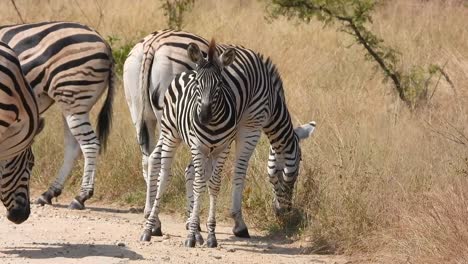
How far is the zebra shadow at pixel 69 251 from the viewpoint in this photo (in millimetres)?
7664

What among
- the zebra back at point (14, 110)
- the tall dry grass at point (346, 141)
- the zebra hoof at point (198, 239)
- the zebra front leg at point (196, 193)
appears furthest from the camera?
the zebra hoof at point (198, 239)

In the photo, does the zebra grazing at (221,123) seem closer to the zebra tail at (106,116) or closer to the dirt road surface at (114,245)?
the dirt road surface at (114,245)

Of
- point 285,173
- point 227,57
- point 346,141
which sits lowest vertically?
point 285,173

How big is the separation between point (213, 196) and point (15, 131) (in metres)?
1.78

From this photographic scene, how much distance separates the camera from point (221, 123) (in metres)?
8.26

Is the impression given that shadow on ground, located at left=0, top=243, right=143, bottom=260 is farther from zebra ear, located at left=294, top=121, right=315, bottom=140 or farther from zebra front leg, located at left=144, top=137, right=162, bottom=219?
zebra ear, located at left=294, top=121, right=315, bottom=140

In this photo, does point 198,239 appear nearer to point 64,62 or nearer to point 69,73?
point 69,73

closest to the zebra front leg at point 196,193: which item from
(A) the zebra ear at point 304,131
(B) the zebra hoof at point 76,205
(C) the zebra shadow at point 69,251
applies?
(C) the zebra shadow at point 69,251

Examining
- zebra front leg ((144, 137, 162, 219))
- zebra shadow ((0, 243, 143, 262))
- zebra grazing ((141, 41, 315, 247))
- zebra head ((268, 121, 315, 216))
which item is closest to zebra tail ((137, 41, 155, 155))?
zebra grazing ((141, 41, 315, 247))

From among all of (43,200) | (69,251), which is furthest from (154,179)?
(43,200)

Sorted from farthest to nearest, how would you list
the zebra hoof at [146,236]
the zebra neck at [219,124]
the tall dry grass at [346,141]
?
the zebra hoof at [146,236] < the zebra neck at [219,124] < the tall dry grass at [346,141]

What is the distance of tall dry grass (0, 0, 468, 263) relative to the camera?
793cm

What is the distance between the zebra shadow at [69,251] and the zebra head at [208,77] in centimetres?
119

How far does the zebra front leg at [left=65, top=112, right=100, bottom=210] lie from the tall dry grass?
1.41 feet
